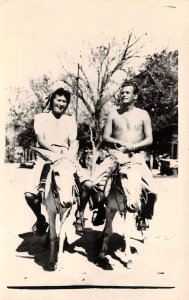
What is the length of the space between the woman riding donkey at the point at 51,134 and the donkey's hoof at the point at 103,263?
1.21 ft

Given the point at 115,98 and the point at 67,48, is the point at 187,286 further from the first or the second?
the point at 67,48

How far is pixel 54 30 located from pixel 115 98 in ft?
1.86

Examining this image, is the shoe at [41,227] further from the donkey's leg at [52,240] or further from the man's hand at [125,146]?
the man's hand at [125,146]

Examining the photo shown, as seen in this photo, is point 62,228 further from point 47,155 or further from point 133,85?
point 133,85

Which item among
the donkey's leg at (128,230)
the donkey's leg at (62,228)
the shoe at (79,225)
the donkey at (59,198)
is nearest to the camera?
the donkey at (59,198)

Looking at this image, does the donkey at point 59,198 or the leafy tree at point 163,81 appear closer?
the donkey at point 59,198

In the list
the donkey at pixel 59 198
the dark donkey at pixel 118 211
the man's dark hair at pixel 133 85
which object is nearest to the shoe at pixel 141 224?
the dark donkey at pixel 118 211

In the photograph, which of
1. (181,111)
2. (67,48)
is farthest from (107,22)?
(181,111)

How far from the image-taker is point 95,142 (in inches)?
89.0

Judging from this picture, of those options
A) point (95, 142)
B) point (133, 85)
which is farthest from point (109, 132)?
point (133, 85)

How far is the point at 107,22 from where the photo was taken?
7.66ft

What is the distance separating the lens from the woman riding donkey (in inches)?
86.5

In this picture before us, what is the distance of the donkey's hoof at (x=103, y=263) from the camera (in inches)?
88.6

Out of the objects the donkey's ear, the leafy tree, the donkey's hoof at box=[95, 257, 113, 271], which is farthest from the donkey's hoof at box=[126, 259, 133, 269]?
the leafy tree
